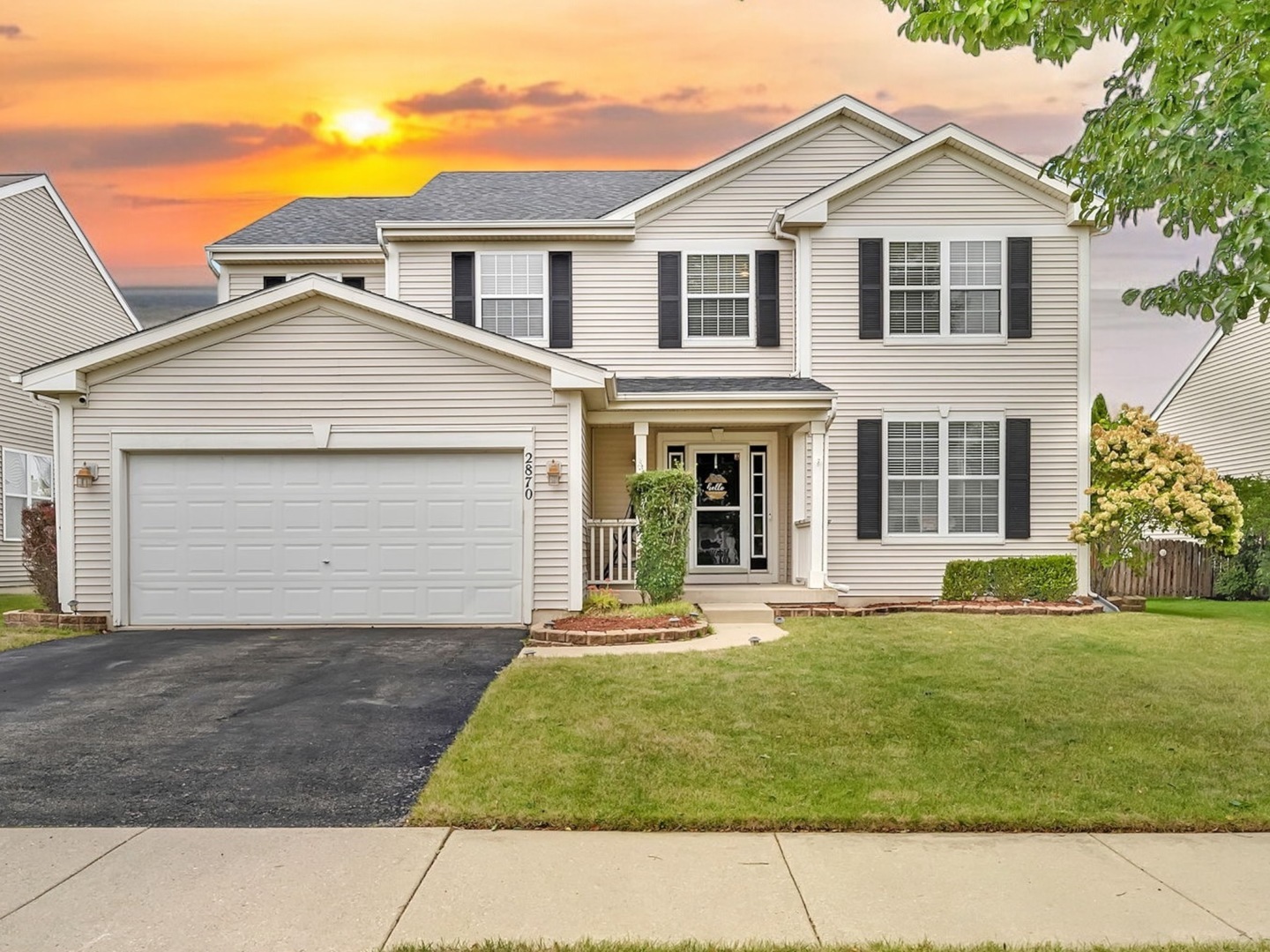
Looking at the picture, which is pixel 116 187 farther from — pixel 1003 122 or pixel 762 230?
pixel 1003 122

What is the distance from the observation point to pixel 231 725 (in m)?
6.68

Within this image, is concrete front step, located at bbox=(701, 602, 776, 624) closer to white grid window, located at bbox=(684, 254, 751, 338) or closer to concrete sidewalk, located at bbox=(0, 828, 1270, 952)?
white grid window, located at bbox=(684, 254, 751, 338)

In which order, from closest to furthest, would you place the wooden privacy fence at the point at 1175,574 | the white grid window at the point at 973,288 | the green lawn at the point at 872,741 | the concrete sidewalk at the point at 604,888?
the concrete sidewalk at the point at 604,888 → the green lawn at the point at 872,741 → the white grid window at the point at 973,288 → the wooden privacy fence at the point at 1175,574

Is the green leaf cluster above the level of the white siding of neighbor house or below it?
above

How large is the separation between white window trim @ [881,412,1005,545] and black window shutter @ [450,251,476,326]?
7.01 m

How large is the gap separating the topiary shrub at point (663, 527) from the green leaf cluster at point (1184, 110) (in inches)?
240

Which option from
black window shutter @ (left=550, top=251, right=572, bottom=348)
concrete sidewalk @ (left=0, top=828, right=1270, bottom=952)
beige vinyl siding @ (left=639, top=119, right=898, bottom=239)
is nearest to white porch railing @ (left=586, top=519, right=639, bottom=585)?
black window shutter @ (left=550, top=251, right=572, bottom=348)

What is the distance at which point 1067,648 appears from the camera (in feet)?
32.2

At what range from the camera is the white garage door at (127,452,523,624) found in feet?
38.8

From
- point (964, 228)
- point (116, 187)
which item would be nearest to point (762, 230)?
point (964, 228)

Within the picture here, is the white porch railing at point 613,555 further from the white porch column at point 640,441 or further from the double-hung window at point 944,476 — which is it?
the double-hung window at point 944,476

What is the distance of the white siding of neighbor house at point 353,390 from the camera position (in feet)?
38.9

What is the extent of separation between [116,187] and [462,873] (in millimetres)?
33332

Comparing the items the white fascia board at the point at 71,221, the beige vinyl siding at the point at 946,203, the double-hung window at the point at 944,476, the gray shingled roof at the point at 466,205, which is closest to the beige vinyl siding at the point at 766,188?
the beige vinyl siding at the point at 946,203
